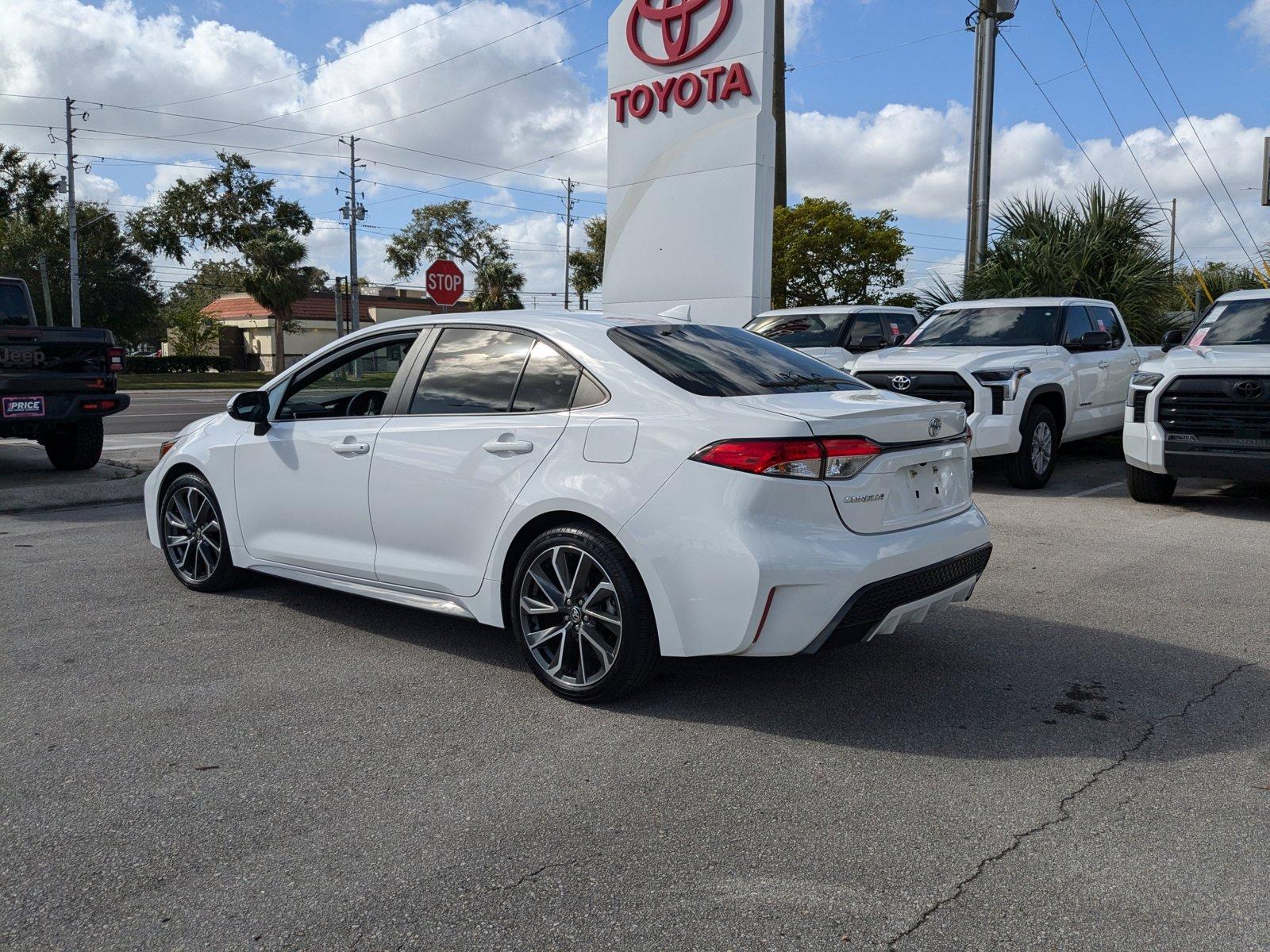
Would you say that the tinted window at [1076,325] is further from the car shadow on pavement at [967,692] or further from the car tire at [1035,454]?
the car shadow on pavement at [967,692]

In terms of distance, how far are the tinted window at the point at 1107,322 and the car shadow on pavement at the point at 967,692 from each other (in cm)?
719

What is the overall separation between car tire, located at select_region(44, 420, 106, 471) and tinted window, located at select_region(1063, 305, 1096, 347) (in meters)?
Result: 10.0

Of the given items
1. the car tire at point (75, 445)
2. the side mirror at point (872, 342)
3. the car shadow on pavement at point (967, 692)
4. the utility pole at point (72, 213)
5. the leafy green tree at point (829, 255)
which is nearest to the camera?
the car shadow on pavement at point (967, 692)

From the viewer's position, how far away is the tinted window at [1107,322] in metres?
11.6

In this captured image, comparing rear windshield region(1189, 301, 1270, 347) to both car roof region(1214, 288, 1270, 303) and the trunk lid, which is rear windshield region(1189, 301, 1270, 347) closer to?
car roof region(1214, 288, 1270, 303)

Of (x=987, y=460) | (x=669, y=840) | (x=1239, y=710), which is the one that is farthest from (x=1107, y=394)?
(x=669, y=840)

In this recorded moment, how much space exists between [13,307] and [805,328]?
29.8 feet

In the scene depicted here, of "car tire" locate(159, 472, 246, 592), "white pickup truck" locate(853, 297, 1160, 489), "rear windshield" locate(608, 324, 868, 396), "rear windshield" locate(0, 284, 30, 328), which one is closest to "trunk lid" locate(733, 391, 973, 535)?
"rear windshield" locate(608, 324, 868, 396)

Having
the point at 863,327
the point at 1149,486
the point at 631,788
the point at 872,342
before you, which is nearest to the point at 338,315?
the point at 863,327

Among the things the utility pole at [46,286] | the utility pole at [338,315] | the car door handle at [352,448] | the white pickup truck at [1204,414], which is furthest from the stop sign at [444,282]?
the utility pole at [338,315]

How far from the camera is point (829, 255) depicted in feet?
111

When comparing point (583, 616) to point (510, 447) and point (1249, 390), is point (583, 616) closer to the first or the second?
point (510, 447)

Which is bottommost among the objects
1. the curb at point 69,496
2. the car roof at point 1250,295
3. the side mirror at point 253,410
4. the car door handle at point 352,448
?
the curb at point 69,496

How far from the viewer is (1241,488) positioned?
10.3m
